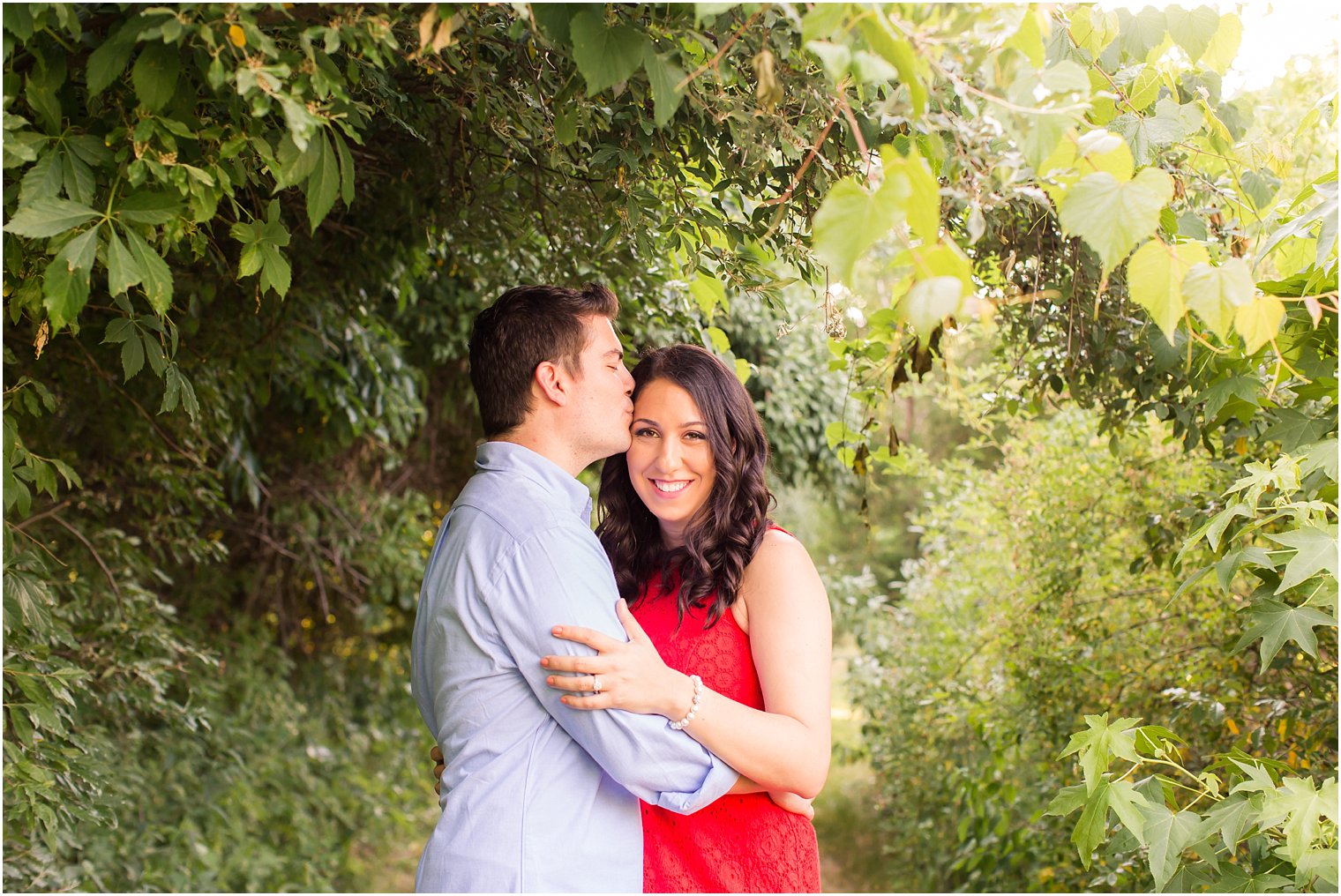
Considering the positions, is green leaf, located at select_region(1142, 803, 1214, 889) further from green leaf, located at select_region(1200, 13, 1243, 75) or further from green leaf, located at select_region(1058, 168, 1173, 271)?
green leaf, located at select_region(1200, 13, 1243, 75)

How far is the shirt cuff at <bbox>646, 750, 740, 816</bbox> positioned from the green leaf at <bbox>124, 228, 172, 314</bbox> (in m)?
1.09

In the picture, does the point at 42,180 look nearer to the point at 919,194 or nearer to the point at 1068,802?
the point at 919,194

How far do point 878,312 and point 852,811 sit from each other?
22.0 ft

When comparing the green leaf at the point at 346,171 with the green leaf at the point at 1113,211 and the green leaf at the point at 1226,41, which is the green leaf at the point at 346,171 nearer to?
the green leaf at the point at 1113,211

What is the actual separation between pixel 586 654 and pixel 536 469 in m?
0.43

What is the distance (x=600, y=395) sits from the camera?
211 centimetres

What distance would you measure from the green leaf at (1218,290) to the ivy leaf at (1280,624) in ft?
2.88

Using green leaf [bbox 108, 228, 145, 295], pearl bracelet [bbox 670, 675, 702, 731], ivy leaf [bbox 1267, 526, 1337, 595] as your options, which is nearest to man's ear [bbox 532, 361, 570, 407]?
pearl bracelet [bbox 670, 675, 702, 731]

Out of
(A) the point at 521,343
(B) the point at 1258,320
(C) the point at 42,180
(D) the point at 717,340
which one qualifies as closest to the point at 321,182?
(C) the point at 42,180

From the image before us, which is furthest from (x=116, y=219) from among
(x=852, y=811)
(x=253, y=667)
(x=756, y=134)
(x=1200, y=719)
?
(x=852, y=811)

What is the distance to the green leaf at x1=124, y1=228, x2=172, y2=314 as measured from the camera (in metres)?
1.36

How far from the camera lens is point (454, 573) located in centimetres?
183

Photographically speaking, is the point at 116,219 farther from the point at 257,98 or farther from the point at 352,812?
the point at 352,812

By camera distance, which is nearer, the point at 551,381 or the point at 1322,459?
the point at 1322,459
